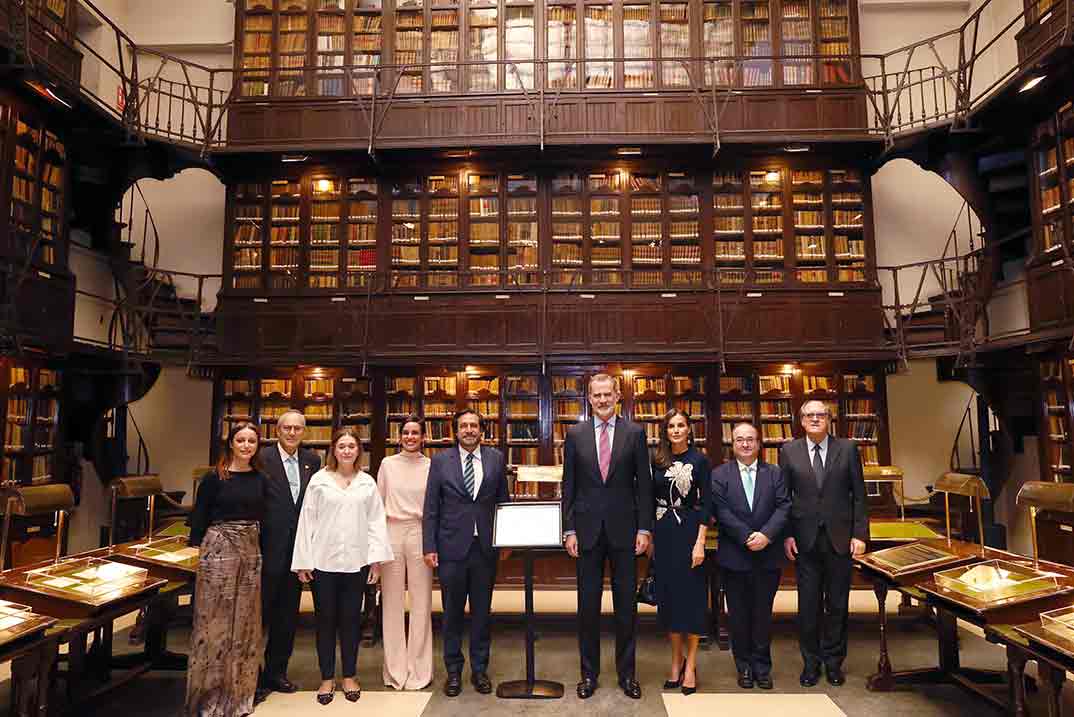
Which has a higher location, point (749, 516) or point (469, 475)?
point (469, 475)

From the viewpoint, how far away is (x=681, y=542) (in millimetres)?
3654

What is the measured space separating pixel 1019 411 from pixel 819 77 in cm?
453

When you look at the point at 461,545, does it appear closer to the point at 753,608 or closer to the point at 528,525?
the point at 528,525

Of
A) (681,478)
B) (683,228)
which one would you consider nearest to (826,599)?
(681,478)

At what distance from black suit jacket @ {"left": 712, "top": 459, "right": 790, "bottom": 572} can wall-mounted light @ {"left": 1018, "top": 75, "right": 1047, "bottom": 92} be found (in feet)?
16.4

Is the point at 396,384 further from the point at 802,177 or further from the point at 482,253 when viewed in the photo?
the point at 802,177

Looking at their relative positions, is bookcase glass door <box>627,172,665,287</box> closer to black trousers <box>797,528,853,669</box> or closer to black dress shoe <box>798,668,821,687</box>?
black trousers <box>797,528,853,669</box>

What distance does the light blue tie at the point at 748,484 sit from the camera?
3.81 metres

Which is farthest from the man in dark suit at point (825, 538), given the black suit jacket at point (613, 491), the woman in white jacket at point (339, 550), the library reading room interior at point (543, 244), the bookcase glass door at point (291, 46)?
the bookcase glass door at point (291, 46)

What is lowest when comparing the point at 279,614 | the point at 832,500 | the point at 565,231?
the point at 279,614

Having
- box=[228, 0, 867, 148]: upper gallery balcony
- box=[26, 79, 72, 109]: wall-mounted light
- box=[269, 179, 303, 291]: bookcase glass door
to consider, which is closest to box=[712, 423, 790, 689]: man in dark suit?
box=[228, 0, 867, 148]: upper gallery balcony

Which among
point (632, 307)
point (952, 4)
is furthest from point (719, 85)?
point (952, 4)

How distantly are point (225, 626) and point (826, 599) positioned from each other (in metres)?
3.23

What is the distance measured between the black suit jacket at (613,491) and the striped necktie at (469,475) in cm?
53
